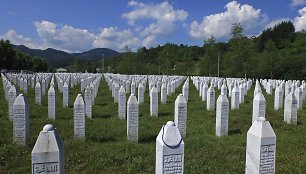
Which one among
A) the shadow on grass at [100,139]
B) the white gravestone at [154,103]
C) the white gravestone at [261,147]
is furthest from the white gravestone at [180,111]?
the white gravestone at [261,147]

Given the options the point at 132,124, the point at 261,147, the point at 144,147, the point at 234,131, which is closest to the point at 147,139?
the point at 132,124

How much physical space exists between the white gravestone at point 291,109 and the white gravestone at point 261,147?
665 centimetres

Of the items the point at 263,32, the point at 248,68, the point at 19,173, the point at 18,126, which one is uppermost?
the point at 263,32

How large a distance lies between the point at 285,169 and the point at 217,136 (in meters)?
3.14

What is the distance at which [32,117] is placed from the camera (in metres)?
12.3

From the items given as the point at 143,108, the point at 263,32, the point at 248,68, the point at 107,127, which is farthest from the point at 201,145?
the point at 263,32

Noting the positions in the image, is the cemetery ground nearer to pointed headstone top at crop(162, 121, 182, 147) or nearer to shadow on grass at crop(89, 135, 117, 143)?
shadow on grass at crop(89, 135, 117, 143)

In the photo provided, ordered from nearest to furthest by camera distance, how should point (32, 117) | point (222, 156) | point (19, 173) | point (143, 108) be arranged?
1. point (19, 173)
2. point (222, 156)
3. point (32, 117)
4. point (143, 108)

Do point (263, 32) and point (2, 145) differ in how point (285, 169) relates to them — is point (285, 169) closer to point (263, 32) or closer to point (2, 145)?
point (2, 145)

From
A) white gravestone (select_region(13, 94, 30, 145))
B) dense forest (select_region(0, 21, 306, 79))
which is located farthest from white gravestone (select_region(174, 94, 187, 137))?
dense forest (select_region(0, 21, 306, 79))

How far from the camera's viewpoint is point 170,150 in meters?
4.57

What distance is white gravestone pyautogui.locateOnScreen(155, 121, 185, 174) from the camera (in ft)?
14.9

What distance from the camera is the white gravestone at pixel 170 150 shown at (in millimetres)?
4535

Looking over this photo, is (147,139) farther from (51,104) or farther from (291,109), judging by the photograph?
(291,109)
